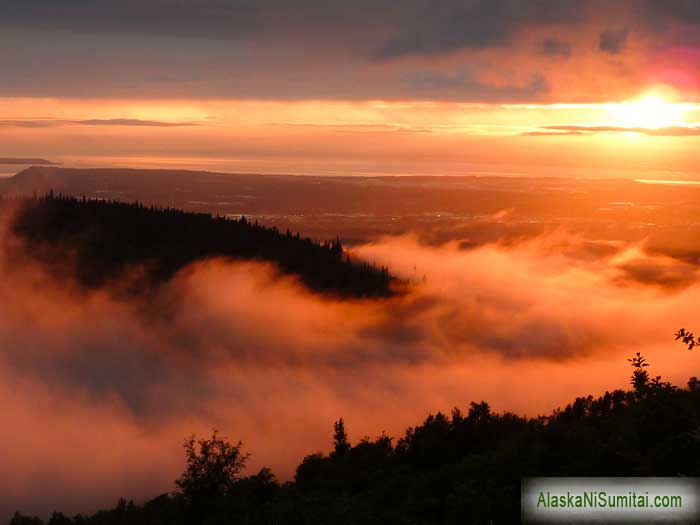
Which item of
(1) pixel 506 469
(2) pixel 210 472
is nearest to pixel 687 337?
(1) pixel 506 469

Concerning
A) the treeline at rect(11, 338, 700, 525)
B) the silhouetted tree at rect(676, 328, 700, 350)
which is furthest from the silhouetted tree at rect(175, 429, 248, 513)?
the silhouetted tree at rect(676, 328, 700, 350)

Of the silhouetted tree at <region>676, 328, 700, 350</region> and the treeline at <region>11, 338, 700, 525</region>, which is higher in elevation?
the silhouetted tree at <region>676, 328, 700, 350</region>

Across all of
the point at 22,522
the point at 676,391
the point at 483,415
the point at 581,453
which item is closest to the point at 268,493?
the point at 483,415

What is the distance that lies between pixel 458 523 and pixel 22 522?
126606 mm

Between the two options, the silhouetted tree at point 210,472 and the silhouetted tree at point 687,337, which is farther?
the silhouetted tree at point 210,472

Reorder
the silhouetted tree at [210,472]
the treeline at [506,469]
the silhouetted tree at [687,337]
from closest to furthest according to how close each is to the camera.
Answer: the silhouetted tree at [687,337] → the treeline at [506,469] → the silhouetted tree at [210,472]

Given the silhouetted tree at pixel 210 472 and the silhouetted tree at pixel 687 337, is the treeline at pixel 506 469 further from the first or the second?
the silhouetted tree at pixel 210 472

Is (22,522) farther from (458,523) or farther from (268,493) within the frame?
(458,523)

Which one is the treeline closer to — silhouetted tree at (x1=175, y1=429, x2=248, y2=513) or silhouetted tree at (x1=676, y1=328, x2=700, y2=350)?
silhouetted tree at (x1=676, y1=328, x2=700, y2=350)

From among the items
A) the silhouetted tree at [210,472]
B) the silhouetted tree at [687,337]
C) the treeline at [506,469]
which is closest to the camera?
the silhouetted tree at [687,337]

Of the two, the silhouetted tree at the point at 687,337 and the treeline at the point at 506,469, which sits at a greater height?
the silhouetted tree at the point at 687,337

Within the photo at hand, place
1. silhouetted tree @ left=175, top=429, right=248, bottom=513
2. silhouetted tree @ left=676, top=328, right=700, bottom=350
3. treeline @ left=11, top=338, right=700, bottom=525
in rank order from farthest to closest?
silhouetted tree @ left=175, top=429, right=248, bottom=513 → treeline @ left=11, top=338, right=700, bottom=525 → silhouetted tree @ left=676, top=328, right=700, bottom=350

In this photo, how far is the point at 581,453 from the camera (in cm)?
2562

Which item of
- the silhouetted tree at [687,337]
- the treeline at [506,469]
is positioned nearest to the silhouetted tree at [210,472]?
the treeline at [506,469]
